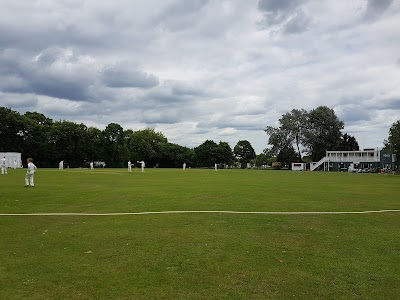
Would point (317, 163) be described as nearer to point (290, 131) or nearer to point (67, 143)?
point (290, 131)

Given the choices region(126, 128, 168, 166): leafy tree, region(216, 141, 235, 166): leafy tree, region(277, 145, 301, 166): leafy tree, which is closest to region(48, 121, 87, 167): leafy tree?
region(126, 128, 168, 166): leafy tree

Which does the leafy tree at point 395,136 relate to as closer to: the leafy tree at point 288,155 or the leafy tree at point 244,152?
the leafy tree at point 288,155

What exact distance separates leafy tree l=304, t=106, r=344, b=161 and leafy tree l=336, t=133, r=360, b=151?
4517 millimetres

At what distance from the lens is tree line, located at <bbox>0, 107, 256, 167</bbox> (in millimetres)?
91812

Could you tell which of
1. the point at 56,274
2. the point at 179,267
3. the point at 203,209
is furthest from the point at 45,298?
the point at 203,209

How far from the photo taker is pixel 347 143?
404 ft

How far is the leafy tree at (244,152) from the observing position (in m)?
147

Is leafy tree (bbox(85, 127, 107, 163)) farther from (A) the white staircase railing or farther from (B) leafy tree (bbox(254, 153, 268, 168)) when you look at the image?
(B) leafy tree (bbox(254, 153, 268, 168))

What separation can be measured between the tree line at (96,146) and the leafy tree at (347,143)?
3519 centimetres

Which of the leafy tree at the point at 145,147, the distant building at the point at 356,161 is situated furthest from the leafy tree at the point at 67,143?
the distant building at the point at 356,161

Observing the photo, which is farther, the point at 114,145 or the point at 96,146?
the point at 114,145

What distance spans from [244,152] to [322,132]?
36411 millimetres

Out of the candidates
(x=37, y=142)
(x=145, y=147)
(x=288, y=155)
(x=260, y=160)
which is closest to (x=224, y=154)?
(x=260, y=160)

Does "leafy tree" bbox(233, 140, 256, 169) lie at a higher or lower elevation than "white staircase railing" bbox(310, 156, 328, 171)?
higher
